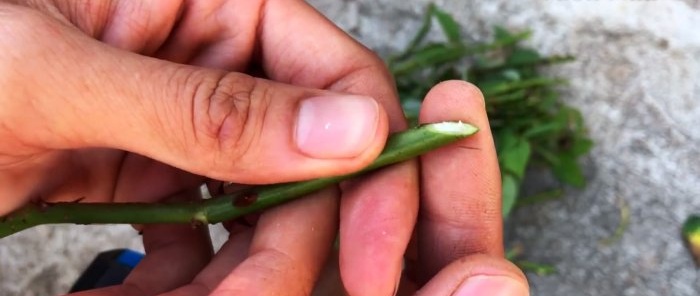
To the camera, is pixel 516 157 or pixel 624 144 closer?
pixel 516 157

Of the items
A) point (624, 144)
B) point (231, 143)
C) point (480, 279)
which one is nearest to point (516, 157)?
point (624, 144)

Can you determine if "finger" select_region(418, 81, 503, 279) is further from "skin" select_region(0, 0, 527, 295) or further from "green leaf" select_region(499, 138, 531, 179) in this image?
"green leaf" select_region(499, 138, 531, 179)

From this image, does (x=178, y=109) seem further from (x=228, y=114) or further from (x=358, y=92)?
(x=358, y=92)

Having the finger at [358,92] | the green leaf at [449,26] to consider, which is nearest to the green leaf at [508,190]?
A: the green leaf at [449,26]

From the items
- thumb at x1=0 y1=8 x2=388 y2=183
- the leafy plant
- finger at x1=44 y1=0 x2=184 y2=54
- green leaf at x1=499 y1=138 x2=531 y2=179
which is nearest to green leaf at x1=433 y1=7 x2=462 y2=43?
the leafy plant

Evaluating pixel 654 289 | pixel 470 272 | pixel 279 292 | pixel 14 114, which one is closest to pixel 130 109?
pixel 14 114

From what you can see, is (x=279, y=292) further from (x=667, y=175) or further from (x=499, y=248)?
(x=667, y=175)

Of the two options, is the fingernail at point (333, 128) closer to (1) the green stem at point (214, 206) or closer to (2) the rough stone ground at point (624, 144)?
(1) the green stem at point (214, 206)
